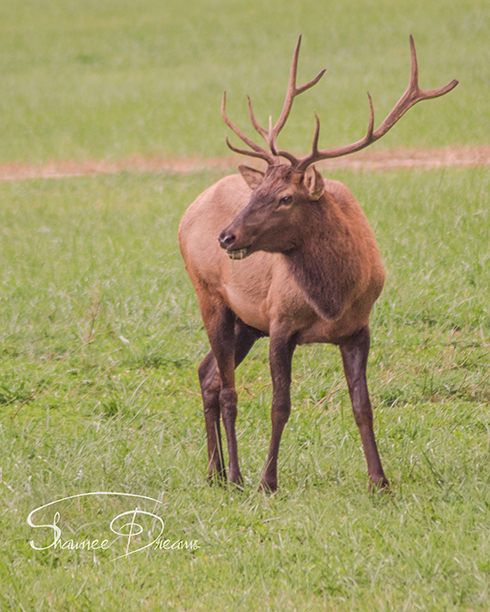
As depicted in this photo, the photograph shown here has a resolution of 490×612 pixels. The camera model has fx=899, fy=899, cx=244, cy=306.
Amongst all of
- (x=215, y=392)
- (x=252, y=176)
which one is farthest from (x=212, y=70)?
(x=252, y=176)

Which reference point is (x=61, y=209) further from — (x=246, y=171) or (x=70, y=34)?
(x=70, y=34)

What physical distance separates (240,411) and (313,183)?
2.17 m

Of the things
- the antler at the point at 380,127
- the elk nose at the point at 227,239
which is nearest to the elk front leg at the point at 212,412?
the elk nose at the point at 227,239

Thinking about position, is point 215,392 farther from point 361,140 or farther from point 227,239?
point 361,140

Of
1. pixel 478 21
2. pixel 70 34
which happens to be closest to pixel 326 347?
pixel 478 21

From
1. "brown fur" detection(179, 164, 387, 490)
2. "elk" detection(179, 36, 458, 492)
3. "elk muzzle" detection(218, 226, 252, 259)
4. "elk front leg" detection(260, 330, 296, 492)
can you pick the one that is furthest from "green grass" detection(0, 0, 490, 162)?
"elk muzzle" detection(218, 226, 252, 259)

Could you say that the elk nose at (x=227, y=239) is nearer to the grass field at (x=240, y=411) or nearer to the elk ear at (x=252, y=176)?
the elk ear at (x=252, y=176)

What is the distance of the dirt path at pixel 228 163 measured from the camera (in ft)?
45.3

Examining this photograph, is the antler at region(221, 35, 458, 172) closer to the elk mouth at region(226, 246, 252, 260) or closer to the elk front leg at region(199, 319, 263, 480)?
the elk mouth at region(226, 246, 252, 260)

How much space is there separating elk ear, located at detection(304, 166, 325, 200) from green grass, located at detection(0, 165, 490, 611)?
156 cm

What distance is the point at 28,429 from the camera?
19.3 feet

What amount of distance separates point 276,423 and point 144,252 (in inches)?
205

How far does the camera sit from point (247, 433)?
19.2 ft

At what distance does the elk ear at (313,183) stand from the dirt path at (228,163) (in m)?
8.79
